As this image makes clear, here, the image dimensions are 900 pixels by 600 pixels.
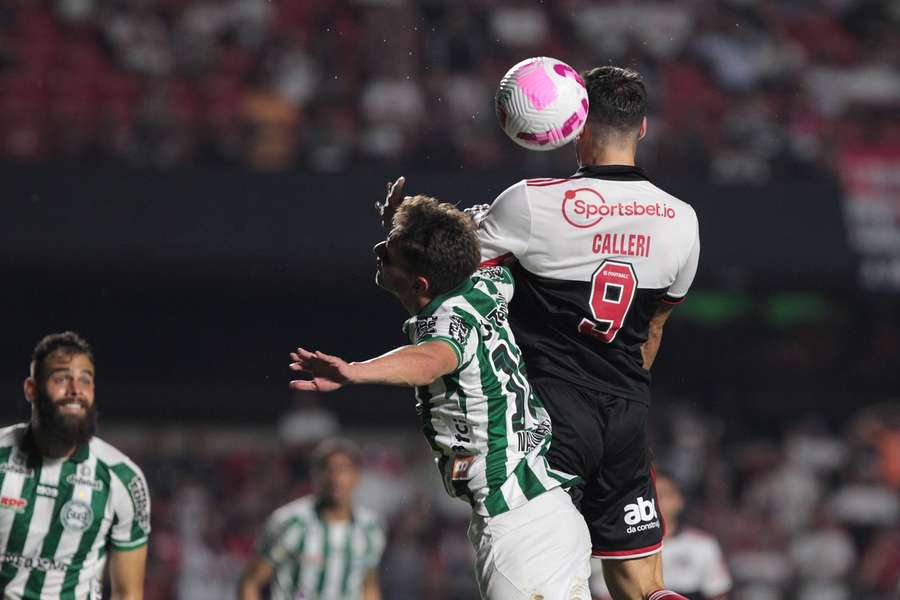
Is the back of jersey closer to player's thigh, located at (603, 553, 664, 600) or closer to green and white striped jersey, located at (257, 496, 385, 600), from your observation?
player's thigh, located at (603, 553, 664, 600)

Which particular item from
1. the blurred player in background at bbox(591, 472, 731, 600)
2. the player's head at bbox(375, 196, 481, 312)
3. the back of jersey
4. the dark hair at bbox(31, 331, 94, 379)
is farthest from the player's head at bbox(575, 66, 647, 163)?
the blurred player in background at bbox(591, 472, 731, 600)

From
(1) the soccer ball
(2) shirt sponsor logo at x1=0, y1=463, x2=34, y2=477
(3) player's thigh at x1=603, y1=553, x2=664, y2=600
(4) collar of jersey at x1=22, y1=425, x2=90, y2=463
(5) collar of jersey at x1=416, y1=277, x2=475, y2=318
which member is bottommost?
(3) player's thigh at x1=603, y1=553, x2=664, y2=600

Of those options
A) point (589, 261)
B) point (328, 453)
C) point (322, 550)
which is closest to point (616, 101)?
point (589, 261)

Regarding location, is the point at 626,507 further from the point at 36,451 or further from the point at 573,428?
the point at 36,451

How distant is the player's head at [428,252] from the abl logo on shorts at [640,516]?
1120 millimetres

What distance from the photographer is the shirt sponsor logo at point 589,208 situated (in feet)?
16.2

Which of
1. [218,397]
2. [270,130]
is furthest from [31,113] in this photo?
[218,397]

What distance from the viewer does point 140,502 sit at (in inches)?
237

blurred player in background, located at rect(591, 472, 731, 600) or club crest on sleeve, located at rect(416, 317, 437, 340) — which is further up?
club crest on sleeve, located at rect(416, 317, 437, 340)

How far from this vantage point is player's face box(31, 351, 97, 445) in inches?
231

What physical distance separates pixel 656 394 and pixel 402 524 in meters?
4.07

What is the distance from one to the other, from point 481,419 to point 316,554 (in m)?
5.12

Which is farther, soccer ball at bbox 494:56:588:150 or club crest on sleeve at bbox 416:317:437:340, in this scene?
soccer ball at bbox 494:56:588:150

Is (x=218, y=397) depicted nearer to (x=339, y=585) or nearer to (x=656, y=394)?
(x=656, y=394)
